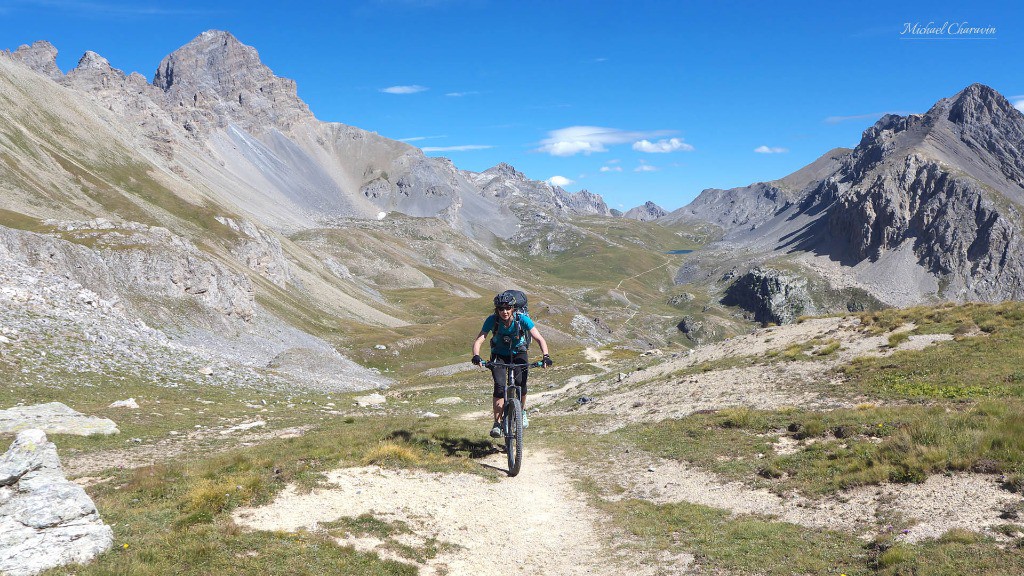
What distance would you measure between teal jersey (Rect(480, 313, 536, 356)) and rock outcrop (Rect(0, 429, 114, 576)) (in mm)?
9545

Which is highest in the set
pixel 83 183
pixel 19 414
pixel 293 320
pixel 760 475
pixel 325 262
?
pixel 83 183

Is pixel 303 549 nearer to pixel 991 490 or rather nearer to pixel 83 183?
pixel 991 490

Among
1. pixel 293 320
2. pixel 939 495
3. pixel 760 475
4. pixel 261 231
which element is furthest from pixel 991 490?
pixel 261 231

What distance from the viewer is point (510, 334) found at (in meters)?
15.7

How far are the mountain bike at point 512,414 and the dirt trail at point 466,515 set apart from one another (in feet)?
2.28

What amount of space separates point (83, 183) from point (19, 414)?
121m

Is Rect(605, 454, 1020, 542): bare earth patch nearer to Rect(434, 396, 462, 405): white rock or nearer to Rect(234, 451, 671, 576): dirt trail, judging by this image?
Rect(234, 451, 671, 576): dirt trail

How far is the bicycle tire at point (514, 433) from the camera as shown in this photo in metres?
15.7

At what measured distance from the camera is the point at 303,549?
9.92 metres

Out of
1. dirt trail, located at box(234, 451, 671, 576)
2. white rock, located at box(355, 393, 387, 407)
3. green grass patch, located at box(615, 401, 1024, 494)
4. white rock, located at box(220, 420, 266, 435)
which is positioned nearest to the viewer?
dirt trail, located at box(234, 451, 671, 576)

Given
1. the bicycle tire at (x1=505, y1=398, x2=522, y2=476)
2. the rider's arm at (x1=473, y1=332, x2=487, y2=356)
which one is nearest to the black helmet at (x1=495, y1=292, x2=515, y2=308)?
the rider's arm at (x1=473, y1=332, x2=487, y2=356)

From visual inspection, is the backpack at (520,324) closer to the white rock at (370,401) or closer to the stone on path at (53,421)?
the stone on path at (53,421)

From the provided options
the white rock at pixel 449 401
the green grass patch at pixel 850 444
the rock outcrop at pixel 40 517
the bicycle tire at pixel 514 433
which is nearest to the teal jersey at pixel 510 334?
the bicycle tire at pixel 514 433

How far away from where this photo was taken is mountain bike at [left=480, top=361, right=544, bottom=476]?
15688mm
